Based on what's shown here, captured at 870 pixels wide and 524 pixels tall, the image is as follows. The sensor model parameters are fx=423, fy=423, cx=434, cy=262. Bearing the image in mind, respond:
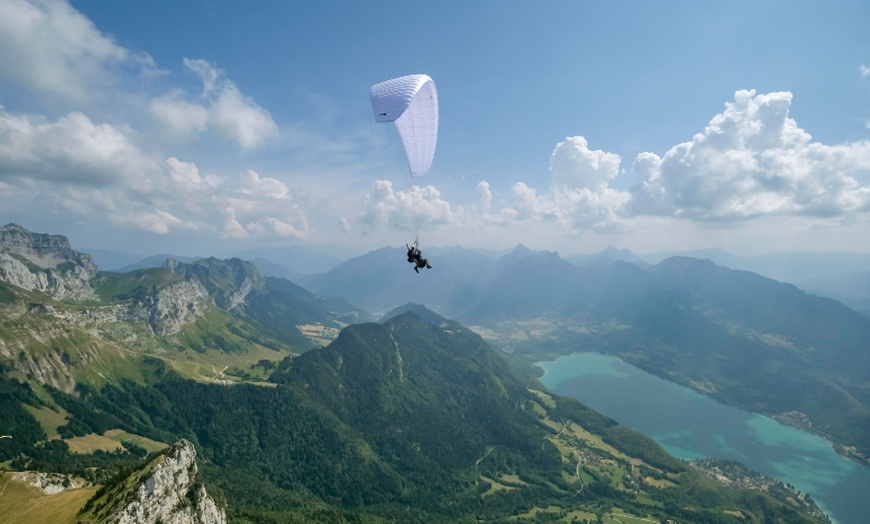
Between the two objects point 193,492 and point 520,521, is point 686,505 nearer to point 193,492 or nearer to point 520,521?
point 520,521

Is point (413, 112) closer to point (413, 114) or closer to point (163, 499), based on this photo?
point (413, 114)

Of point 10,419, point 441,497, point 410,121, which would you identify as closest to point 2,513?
point 10,419

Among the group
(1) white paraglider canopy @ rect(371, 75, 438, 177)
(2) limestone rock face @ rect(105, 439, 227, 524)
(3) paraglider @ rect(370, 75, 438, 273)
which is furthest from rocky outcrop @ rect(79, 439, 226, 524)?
(1) white paraglider canopy @ rect(371, 75, 438, 177)

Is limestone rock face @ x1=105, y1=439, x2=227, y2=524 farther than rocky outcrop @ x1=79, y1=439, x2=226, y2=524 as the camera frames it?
Yes

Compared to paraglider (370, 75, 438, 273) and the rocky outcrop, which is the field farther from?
paraglider (370, 75, 438, 273)

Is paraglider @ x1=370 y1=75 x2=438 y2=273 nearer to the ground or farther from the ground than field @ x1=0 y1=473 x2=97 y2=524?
farther from the ground
